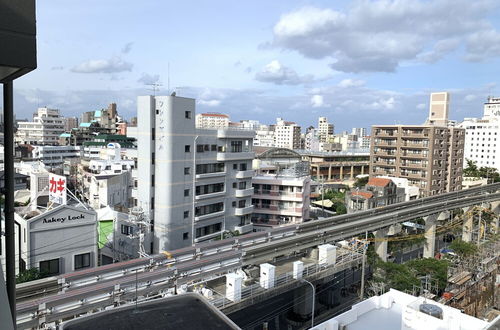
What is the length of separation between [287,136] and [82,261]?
108701 mm

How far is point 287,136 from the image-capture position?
12706cm

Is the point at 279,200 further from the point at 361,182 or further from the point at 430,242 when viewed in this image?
the point at 361,182

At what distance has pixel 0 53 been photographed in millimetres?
1652

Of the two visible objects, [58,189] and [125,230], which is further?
[125,230]

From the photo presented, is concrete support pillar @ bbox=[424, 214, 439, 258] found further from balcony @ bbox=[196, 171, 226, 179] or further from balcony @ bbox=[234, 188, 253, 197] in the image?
balcony @ bbox=[196, 171, 226, 179]

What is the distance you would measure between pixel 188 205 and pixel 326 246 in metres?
10.8

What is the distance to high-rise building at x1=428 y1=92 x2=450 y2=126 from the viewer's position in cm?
8300

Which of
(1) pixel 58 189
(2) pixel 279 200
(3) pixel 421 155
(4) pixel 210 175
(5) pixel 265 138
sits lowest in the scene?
(2) pixel 279 200

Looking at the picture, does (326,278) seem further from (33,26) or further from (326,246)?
(33,26)

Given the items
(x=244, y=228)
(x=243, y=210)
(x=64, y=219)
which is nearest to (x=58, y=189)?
(x=64, y=219)

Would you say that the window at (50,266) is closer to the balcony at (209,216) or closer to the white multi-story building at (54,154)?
the balcony at (209,216)

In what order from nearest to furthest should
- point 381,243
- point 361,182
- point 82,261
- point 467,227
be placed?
point 82,261 < point 381,243 < point 467,227 < point 361,182

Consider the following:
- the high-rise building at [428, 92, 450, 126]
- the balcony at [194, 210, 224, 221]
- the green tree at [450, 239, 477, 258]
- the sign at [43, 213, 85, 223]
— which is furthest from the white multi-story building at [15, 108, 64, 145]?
the green tree at [450, 239, 477, 258]

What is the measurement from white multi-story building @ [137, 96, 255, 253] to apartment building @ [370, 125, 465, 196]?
3190 cm
